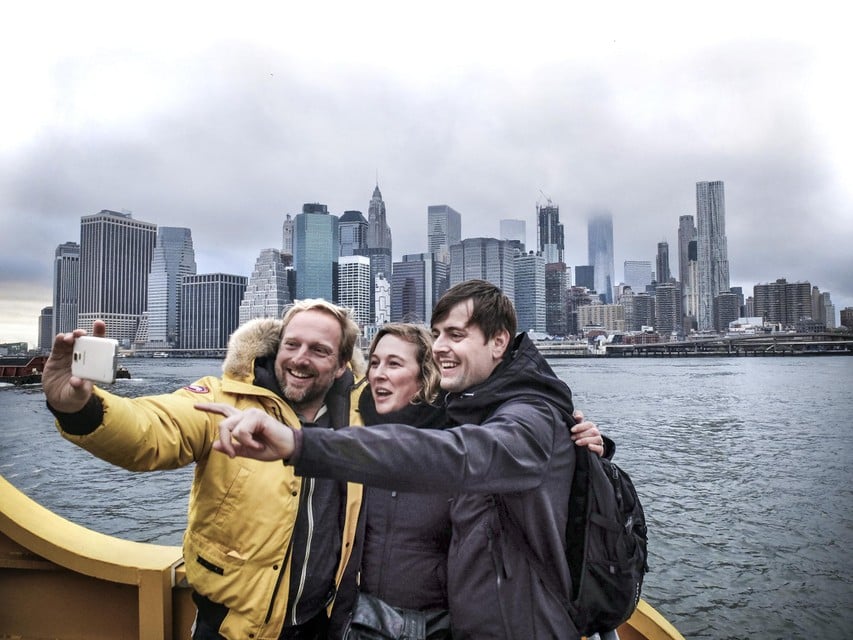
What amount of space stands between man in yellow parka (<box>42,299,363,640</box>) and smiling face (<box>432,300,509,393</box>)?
1.80 feet

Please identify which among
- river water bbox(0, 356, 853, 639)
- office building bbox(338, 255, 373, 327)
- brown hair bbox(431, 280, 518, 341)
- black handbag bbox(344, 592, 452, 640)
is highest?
office building bbox(338, 255, 373, 327)

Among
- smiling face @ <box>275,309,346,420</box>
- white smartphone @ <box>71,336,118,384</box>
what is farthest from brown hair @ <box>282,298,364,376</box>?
white smartphone @ <box>71,336,118,384</box>

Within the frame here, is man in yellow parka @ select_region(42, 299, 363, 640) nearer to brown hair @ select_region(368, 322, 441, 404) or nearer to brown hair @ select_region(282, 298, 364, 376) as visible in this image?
brown hair @ select_region(282, 298, 364, 376)

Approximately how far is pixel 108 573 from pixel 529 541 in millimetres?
2066

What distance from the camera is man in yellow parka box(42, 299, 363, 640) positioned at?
1.83 m

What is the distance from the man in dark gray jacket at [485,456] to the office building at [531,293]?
148m

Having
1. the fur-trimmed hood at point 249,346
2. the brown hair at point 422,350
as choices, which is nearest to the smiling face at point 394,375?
the brown hair at point 422,350

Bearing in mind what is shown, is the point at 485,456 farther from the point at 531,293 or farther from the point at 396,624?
the point at 531,293

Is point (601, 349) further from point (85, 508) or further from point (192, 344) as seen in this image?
point (85, 508)

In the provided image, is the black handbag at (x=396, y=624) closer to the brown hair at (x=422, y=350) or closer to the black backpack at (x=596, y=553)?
the black backpack at (x=596, y=553)

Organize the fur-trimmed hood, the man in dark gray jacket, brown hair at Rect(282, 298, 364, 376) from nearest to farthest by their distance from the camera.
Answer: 1. the man in dark gray jacket
2. the fur-trimmed hood
3. brown hair at Rect(282, 298, 364, 376)

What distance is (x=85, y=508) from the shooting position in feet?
53.2

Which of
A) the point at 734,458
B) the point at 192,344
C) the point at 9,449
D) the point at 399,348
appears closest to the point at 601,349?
the point at 192,344

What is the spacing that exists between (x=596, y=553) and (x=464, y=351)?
714 mm
